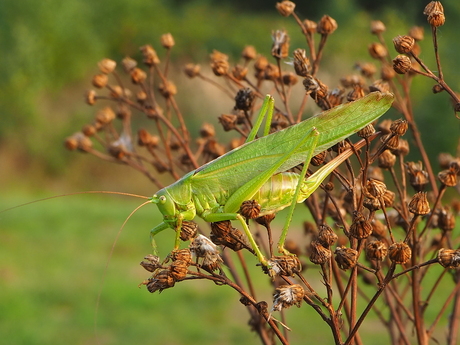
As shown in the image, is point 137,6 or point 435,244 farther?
point 137,6

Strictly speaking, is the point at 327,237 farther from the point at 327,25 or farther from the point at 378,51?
the point at 378,51

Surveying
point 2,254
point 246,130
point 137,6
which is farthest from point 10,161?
point 246,130

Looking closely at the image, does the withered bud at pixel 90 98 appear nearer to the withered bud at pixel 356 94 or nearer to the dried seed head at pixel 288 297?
the withered bud at pixel 356 94

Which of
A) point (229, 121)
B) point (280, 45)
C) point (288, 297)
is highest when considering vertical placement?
point (280, 45)

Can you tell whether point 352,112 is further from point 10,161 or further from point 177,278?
point 10,161

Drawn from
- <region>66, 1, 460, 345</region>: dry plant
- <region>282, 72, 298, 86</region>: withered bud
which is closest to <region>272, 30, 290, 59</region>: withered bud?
<region>66, 1, 460, 345</region>: dry plant

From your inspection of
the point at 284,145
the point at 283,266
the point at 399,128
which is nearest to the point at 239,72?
the point at 284,145
